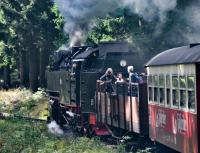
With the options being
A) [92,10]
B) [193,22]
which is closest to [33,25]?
[92,10]

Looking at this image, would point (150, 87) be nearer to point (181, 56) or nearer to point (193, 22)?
point (181, 56)

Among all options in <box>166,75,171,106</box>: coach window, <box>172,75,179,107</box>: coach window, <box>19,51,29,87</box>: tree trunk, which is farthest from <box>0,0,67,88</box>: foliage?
<box>172,75,179,107</box>: coach window

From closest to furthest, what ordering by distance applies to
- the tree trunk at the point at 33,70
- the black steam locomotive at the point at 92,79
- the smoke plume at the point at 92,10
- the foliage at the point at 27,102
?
the black steam locomotive at the point at 92,79 → the smoke plume at the point at 92,10 → the foliage at the point at 27,102 → the tree trunk at the point at 33,70

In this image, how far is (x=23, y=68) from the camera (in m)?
46.1

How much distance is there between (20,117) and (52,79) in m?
4.80

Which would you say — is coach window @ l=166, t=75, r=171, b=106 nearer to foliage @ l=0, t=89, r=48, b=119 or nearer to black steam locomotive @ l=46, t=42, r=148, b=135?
black steam locomotive @ l=46, t=42, r=148, b=135

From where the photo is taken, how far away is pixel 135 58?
72.2 ft

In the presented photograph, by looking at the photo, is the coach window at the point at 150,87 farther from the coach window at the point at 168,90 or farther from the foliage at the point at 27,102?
the foliage at the point at 27,102

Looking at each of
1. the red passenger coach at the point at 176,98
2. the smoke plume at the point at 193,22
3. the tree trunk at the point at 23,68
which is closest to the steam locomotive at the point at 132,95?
the red passenger coach at the point at 176,98

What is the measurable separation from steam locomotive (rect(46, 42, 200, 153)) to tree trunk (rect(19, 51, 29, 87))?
50.3ft

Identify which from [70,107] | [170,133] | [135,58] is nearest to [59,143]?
[170,133]

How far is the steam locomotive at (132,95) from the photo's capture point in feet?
40.4

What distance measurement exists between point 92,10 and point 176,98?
14.3m

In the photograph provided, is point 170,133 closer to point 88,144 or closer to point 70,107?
point 88,144
